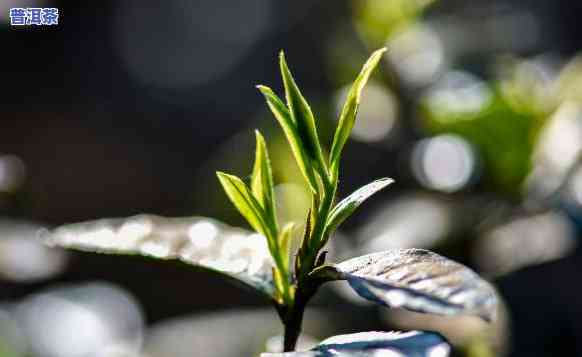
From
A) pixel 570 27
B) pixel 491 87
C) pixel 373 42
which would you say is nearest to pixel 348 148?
pixel 373 42

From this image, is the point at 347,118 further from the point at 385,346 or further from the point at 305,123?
the point at 385,346

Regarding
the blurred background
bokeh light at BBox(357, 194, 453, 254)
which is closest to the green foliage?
the blurred background

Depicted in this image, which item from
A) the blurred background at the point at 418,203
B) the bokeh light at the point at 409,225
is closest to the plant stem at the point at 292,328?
the blurred background at the point at 418,203

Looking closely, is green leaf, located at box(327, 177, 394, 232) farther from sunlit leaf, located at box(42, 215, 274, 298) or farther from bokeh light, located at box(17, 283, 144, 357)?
bokeh light, located at box(17, 283, 144, 357)

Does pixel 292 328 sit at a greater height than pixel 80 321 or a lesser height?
greater

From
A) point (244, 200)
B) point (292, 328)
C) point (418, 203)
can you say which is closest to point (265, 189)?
point (244, 200)

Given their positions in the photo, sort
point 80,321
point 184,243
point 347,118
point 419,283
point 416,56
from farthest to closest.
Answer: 1. point 416,56
2. point 80,321
3. point 184,243
4. point 347,118
5. point 419,283
